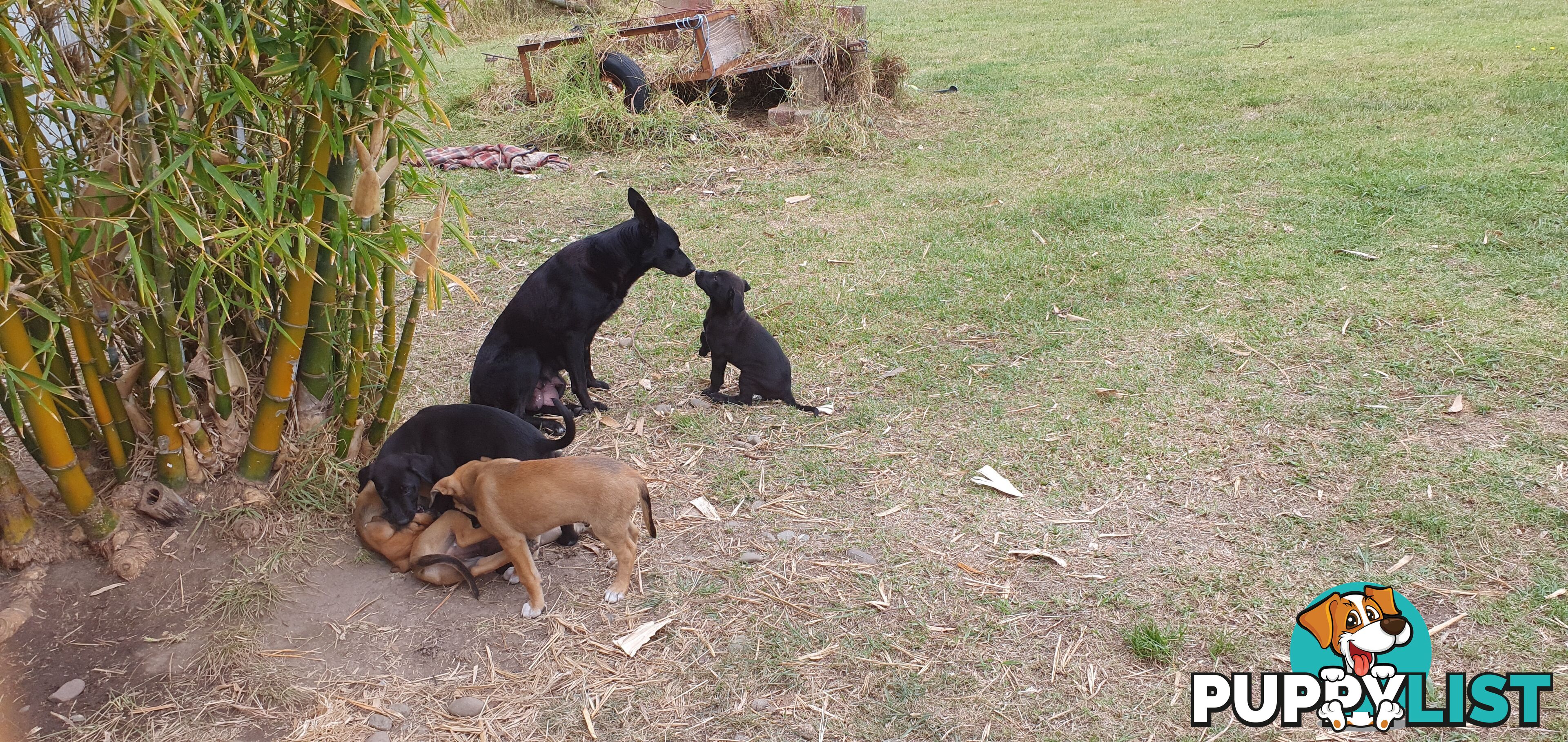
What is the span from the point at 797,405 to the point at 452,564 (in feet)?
5.61

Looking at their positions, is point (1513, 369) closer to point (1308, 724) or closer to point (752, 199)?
point (1308, 724)

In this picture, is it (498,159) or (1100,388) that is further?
(498,159)

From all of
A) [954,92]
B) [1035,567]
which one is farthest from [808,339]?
[954,92]

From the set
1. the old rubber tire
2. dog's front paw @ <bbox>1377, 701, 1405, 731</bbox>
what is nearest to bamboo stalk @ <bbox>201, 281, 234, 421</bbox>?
dog's front paw @ <bbox>1377, 701, 1405, 731</bbox>

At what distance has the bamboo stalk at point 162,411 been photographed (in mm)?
2875

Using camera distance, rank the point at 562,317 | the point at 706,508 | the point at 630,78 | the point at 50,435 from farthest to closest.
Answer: the point at 630,78 → the point at 562,317 → the point at 706,508 → the point at 50,435

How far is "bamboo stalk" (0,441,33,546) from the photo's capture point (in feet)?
9.32

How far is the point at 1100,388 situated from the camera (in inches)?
171

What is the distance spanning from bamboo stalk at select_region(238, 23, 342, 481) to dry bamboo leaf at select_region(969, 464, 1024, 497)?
7.80 ft

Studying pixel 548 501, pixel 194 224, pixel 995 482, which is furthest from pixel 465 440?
pixel 995 482

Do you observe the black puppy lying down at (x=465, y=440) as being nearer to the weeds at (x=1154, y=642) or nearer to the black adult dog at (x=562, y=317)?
the black adult dog at (x=562, y=317)

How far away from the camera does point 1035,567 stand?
3.23 metres

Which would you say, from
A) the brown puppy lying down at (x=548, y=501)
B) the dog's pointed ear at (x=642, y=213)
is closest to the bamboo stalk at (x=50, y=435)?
the brown puppy lying down at (x=548, y=501)

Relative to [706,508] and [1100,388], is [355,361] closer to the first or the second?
[706,508]
